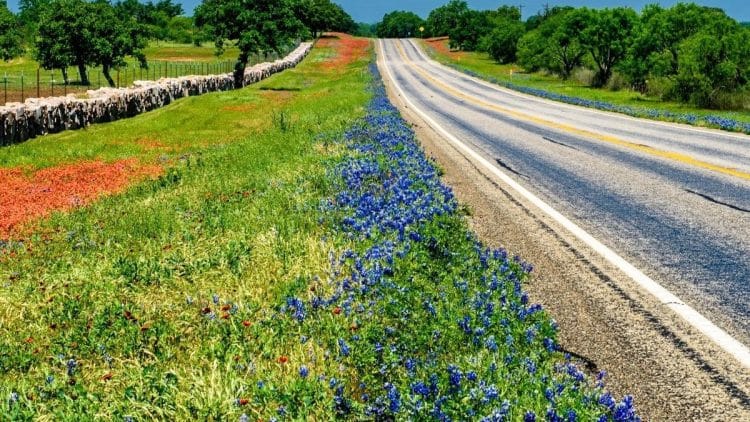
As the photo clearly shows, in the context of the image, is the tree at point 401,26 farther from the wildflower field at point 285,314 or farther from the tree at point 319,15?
the wildflower field at point 285,314

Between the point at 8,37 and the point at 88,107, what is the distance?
142 ft

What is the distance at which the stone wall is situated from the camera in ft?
65.8

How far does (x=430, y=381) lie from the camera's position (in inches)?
135

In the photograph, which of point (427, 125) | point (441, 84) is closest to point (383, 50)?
point (441, 84)

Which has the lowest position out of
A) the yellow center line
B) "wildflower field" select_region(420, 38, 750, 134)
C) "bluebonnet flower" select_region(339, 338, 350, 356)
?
"bluebonnet flower" select_region(339, 338, 350, 356)

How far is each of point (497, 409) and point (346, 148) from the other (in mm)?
9144

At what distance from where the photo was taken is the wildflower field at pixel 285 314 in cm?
341

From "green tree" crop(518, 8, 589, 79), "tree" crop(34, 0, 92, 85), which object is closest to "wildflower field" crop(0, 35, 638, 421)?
"green tree" crop(518, 8, 589, 79)

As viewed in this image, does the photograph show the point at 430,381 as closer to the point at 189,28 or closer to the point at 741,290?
the point at 741,290

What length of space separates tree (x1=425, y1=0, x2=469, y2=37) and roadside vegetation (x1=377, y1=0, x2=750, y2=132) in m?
67.0

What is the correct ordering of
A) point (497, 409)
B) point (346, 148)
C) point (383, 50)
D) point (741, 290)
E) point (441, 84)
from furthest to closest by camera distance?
point (383, 50), point (441, 84), point (346, 148), point (741, 290), point (497, 409)

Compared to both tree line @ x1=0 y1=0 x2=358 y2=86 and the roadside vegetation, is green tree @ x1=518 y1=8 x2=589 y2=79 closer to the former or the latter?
the roadside vegetation

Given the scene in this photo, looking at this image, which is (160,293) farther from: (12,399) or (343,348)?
(343,348)

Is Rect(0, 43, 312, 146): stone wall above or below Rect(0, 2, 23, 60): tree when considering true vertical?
below
